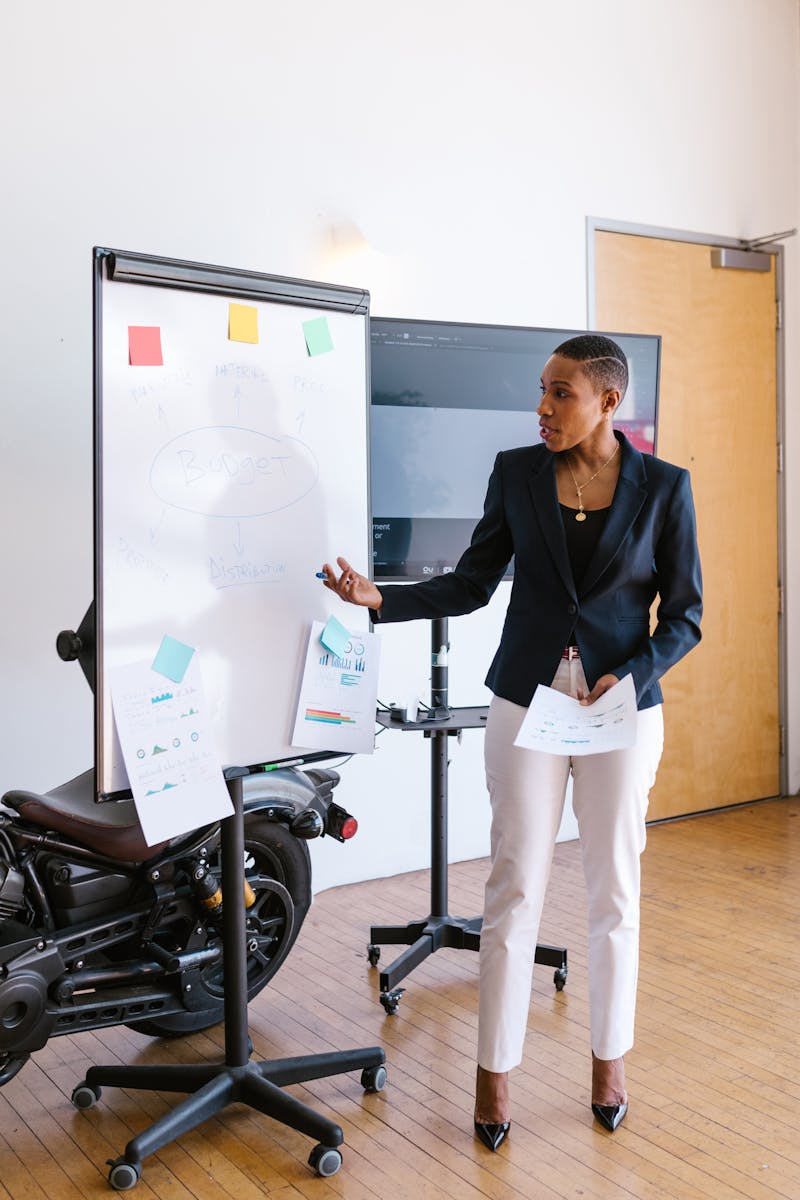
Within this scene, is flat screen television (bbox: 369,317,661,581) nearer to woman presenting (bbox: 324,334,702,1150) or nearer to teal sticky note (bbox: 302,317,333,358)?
teal sticky note (bbox: 302,317,333,358)

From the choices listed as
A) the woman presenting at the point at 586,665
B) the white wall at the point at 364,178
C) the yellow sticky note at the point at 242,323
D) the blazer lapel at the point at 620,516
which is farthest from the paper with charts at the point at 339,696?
the white wall at the point at 364,178

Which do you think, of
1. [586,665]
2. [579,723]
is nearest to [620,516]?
[586,665]

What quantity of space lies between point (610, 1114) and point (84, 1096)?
3.74 feet

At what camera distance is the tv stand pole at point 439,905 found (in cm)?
319

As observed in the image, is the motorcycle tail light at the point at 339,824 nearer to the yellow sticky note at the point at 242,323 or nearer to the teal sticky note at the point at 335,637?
the teal sticky note at the point at 335,637

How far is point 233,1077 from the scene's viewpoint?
2389mm

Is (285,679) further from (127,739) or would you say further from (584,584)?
(584,584)

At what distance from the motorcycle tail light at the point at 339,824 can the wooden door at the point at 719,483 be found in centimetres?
237

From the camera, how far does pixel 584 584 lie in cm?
229

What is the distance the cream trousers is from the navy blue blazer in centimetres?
6

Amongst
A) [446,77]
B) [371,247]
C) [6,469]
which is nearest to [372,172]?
[371,247]

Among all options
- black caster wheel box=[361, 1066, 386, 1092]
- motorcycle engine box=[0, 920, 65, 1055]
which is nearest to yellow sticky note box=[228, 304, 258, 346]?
motorcycle engine box=[0, 920, 65, 1055]

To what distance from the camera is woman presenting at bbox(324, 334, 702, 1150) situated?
228 centimetres

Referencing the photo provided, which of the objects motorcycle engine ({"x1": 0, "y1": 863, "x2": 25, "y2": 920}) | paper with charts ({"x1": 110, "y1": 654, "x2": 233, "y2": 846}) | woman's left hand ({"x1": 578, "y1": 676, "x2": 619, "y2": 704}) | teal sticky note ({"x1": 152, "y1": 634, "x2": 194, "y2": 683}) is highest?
teal sticky note ({"x1": 152, "y1": 634, "x2": 194, "y2": 683})
